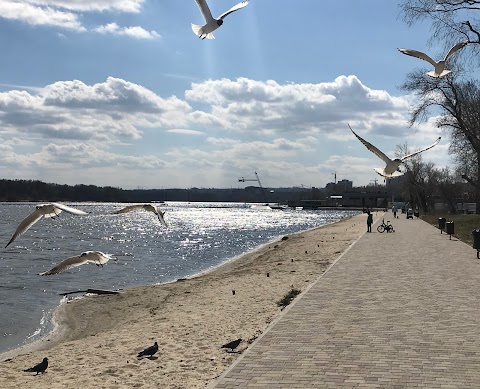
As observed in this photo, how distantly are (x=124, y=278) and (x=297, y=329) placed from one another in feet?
61.6

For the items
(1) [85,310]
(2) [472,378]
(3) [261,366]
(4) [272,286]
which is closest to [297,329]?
(3) [261,366]

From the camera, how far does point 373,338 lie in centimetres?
914

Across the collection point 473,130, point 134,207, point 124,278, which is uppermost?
point 473,130

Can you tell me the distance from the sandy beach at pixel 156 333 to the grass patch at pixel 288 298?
0.22m

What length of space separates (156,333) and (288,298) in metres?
3.45

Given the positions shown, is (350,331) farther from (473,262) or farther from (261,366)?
(473,262)

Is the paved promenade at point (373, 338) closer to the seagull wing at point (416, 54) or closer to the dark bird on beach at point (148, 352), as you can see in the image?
the dark bird on beach at point (148, 352)

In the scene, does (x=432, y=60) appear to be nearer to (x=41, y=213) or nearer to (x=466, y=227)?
(x=41, y=213)

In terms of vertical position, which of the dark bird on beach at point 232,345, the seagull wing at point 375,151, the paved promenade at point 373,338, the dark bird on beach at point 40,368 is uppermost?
the seagull wing at point 375,151

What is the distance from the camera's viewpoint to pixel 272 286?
681 inches

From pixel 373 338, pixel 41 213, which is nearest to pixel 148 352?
pixel 373 338

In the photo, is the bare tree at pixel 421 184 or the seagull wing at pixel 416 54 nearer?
the seagull wing at pixel 416 54

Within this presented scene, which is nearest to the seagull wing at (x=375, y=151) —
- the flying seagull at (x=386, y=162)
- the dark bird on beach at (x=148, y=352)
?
the flying seagull at (x=386, y=162)

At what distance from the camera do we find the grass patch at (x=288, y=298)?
1338 cm
